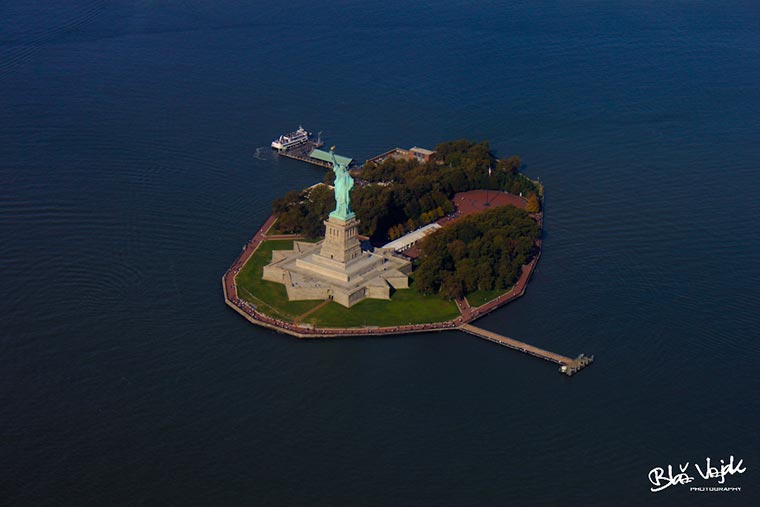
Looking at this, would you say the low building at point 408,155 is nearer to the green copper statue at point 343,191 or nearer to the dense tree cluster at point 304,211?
the dense tree cluster at point 304,211

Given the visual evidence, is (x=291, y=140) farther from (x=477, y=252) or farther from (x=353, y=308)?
(x=353, y=308)

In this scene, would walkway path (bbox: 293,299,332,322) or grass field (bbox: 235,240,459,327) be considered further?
grass field (bbox: 235,240,459,327)

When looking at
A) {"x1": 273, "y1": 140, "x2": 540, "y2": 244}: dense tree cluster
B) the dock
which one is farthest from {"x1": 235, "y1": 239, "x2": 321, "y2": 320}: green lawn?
the dock

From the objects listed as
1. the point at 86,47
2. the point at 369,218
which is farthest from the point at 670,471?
the point at 86,47

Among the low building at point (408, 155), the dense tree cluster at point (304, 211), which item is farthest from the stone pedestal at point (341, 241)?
the low building at point (408, 155)

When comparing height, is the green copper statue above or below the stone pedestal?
above

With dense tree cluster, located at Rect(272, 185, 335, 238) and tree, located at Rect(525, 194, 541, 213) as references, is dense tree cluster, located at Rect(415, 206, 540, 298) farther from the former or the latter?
→ dense tree cluster, located at Rect(272, 185, 335, 238)
